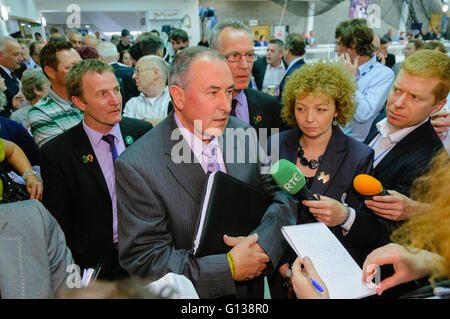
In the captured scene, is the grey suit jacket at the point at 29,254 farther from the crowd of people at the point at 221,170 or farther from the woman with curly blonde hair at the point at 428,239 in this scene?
the woman with curly blonde hair at the point at 428,239

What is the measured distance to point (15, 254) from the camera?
113 cm

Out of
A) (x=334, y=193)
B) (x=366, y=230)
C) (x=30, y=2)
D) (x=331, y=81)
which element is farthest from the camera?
(x=30, y=2)

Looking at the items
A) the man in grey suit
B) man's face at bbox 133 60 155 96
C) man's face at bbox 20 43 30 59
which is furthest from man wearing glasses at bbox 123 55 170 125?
man's face at bbox 20 43 30 59

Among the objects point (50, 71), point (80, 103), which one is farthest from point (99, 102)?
point (50, 71)

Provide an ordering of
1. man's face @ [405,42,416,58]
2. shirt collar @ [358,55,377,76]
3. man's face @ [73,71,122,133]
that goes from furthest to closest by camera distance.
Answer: man's face @ [405,42,416,58] < shirt collar @ [358,55,377,76] < man's face @ [73,71,122,133]

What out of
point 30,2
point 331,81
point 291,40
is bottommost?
point 331,81

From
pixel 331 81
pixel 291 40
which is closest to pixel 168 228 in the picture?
pixel 331 81

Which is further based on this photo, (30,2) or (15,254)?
(30,2)

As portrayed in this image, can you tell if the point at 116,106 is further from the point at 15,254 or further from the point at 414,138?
the point at 414,138

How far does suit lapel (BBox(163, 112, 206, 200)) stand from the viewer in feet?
4.30

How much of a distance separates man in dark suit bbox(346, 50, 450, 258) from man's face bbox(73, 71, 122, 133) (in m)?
1.67

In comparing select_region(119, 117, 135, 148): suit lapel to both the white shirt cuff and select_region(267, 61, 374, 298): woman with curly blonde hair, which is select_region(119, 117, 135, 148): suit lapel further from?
the white shirt cuff

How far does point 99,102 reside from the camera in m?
1.91
